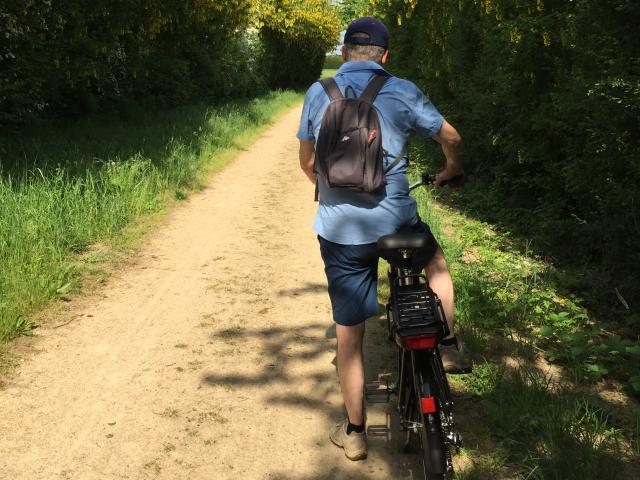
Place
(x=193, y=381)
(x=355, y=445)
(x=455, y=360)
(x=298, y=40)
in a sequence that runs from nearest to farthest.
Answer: (x=355, y=445) < (x=455, y=360) < (x=193, y=381) < (x=298, y=40)

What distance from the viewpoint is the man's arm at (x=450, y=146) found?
2.86 metres

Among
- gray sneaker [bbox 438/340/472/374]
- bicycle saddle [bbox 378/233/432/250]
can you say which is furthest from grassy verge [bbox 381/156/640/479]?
bicycle saddle [bbox 378/233/432/250]

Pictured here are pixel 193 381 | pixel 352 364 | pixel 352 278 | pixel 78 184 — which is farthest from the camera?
pixel 78 184

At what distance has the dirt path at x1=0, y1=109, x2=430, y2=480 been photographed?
10.3 feet

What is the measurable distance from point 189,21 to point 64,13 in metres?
4.80

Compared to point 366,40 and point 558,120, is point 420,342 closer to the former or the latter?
point 366,40

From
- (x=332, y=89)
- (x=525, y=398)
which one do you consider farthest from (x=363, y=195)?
(x=525, y=398)

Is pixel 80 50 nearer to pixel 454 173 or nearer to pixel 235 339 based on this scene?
pixel 235 339

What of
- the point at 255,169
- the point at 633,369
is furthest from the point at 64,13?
the point at 633,369

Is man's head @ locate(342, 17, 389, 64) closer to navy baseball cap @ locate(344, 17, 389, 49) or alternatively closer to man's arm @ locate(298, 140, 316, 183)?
navy baseball cap @ locate(344, 17, 389, 49)

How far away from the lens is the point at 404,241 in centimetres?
265

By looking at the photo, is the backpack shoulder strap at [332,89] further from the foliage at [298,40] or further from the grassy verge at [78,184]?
the foliage at [298,40]

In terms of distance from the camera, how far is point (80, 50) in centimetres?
1126

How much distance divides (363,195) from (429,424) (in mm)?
1042
